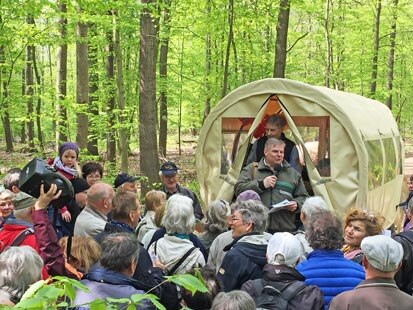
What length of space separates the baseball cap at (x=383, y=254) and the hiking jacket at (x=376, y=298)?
0.32ft

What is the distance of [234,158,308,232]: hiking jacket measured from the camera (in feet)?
22.2

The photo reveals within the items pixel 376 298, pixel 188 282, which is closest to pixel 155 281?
pixel 376 298

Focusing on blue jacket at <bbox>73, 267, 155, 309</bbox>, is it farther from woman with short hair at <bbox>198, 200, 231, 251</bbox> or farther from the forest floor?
the forest floor

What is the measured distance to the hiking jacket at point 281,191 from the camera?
677 centimetres

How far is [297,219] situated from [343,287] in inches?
126

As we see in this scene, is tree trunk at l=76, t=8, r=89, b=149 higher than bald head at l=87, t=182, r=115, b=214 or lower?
higher

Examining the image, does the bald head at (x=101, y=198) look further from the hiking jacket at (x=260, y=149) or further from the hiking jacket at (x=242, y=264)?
the hiking jacket at (x=260, y=149)

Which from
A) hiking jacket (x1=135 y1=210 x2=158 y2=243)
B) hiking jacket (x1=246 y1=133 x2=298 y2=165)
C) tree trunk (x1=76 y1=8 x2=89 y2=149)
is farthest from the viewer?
tree trunk (x1=76 y1=8 x2=89 y2=149)

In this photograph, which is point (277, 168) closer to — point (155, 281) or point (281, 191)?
point (281, 191)

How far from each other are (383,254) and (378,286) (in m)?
0.21

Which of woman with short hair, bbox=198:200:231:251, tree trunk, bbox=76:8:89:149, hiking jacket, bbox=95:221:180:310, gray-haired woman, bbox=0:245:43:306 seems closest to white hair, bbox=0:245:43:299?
gray-haired woman, bbox=0:245:43:306

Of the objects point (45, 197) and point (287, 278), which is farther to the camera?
point (45, 197)

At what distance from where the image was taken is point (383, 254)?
330cm

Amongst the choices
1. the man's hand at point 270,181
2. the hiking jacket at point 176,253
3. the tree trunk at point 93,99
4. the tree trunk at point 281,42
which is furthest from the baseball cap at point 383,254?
the tree trunk at point 93,99
